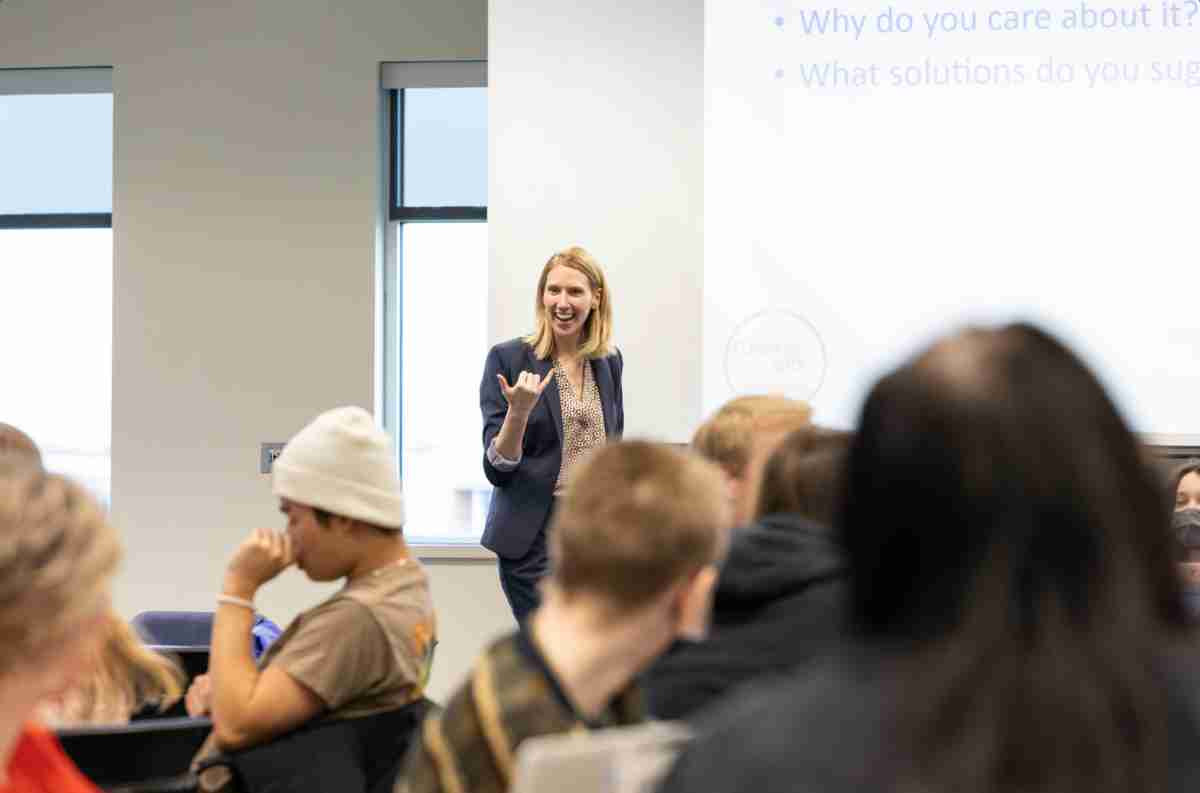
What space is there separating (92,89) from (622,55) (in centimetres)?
257

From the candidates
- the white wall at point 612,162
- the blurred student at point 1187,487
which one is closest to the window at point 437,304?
the white wall at point 612,162

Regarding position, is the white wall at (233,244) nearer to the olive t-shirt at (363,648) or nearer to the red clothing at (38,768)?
the olive t-shirt at (363,648)

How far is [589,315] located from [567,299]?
13 cm

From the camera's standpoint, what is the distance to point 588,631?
1355 mm

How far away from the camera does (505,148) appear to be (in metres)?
4.88

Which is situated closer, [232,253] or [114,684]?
[114,684]

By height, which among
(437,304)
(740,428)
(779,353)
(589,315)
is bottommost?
(740,428)

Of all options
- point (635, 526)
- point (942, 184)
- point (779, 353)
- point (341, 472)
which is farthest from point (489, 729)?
point (942, 184)

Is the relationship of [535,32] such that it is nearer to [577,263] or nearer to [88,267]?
[577,263]

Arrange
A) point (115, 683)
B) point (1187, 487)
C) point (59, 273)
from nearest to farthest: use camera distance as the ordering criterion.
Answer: point (115, 683), point (1187, 487), point (59, 273)

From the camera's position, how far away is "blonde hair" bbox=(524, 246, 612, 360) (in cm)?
425

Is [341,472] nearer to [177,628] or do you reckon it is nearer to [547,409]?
[177,628]

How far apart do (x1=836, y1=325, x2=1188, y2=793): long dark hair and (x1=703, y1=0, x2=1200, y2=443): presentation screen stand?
3.75 meters

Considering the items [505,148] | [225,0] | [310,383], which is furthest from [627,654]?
[225,0]
